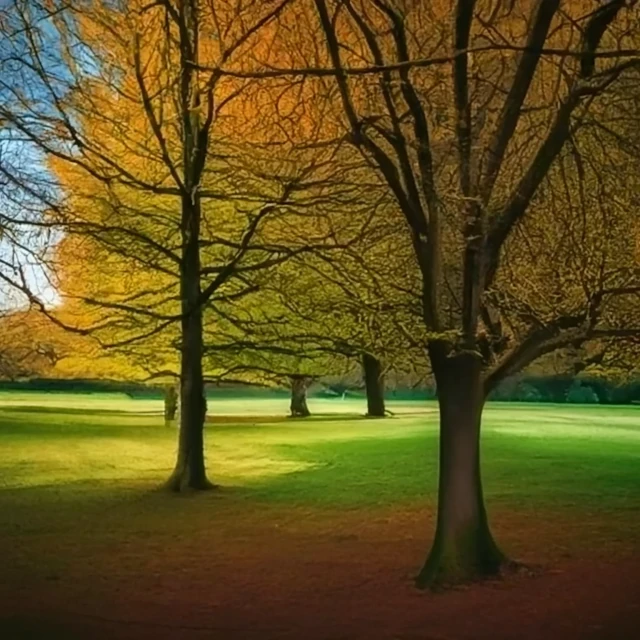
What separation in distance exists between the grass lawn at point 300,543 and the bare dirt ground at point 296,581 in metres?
0.03

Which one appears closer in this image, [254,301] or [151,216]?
[151,216]

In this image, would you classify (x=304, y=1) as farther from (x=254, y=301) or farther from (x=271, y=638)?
(x=254, y=301)

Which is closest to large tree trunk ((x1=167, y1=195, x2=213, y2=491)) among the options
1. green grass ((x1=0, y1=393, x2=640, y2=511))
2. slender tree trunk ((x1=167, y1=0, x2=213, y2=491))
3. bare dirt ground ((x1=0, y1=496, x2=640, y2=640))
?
slender tree trunk ((x1=167, y1=0, x2=213, y2=491))

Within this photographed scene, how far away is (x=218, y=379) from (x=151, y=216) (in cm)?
445

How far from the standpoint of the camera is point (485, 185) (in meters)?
8.74

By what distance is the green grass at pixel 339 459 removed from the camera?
1539cm

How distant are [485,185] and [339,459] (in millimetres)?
12345

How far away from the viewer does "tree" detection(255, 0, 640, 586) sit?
27.7 feet

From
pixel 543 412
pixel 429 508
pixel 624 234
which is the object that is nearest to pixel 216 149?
pixel 429 508

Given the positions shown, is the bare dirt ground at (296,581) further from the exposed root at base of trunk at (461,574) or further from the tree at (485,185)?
the tree at (485,185)

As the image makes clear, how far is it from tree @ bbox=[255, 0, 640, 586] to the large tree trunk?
213 inches

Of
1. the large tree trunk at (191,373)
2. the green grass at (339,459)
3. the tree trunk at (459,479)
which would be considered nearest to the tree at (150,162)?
the large tree trunk at (191,373)

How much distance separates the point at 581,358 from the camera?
12188mm

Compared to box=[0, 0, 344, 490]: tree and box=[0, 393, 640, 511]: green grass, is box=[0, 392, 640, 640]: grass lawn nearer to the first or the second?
box=[0, 393, 640, 511]: green grass
